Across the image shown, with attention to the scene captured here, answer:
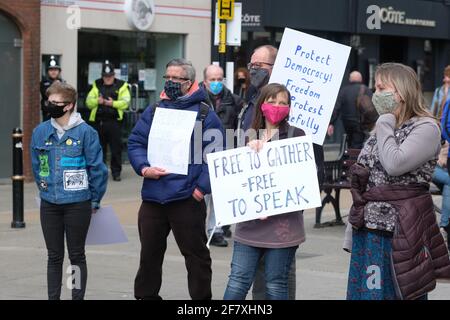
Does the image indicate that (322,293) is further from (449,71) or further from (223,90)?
(449,71)

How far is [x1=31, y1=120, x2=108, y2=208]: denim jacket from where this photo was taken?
315 inches

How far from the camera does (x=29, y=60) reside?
17484 mm

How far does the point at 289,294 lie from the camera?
24.3 feet

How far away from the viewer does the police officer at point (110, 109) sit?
18.0m

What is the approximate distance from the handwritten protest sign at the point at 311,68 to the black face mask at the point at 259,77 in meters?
0.86

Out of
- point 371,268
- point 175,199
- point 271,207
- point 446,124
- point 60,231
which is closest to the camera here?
point 371,268

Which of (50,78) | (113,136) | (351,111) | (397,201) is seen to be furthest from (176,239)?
(351,111)

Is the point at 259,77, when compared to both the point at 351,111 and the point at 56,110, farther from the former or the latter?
the point at 351,111

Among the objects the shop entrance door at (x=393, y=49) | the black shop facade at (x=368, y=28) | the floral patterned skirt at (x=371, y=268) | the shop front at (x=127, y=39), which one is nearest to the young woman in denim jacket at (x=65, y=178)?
the floral patterned skirt at (x=371, y=268)

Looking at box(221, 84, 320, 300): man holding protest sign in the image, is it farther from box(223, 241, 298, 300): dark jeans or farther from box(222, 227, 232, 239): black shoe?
box(222, 227, 232, 239): black shoe

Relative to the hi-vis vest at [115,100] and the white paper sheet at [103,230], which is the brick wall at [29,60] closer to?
the hi-vis vest at [115,100]

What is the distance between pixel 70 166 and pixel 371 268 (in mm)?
2692
